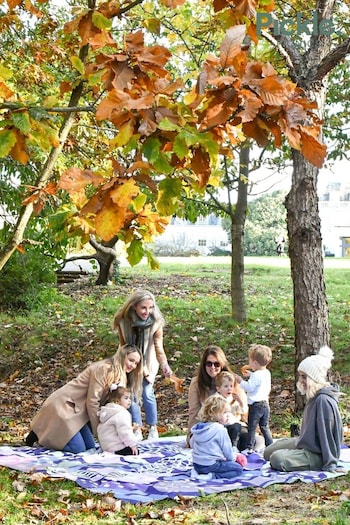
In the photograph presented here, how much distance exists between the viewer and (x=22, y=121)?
2.88 meters

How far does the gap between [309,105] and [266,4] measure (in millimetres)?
984

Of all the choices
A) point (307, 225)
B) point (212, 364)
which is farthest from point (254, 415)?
point (307, 225)

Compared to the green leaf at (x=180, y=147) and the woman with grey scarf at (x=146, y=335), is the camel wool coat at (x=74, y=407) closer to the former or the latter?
the woman with grey scarf at (x=146, y=335)

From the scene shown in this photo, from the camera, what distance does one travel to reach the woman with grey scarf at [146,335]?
A: 6.76 m

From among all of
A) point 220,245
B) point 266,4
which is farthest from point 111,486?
point 220,245

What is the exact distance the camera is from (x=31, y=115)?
300 centimetres

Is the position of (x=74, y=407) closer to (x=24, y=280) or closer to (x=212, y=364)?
(x=212, y=364)

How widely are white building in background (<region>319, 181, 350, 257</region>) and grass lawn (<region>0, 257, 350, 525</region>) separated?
1865 centimetres

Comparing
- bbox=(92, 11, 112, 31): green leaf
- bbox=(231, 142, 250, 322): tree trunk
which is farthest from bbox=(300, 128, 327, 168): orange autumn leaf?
bbox=(231, 142, 250, 322): tree trunk

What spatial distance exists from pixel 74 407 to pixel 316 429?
2.00m

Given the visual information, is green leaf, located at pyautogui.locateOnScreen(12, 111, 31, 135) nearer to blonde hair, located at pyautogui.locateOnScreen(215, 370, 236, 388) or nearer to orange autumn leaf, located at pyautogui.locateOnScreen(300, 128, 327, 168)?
orange autumn leaf, located at pyautogui.locateOnScreen(300, 128, 327, 168)

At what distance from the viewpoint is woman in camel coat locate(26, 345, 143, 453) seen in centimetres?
612

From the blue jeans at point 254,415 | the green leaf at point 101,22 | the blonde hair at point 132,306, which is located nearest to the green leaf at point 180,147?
the green leaf at point 101,22

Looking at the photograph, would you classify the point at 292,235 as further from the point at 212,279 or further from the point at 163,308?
the point at 212,279
